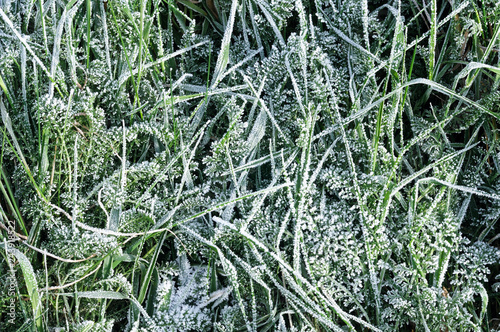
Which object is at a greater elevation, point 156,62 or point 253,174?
point 156,62

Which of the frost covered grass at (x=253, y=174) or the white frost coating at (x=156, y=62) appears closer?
→ the frost covered grass at (x=253, y=174)

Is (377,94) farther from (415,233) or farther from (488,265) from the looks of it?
(488,265)

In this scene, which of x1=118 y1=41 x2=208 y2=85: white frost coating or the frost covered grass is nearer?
the frost covered grass

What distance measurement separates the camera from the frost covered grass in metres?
1.23

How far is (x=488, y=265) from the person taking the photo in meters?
1.35

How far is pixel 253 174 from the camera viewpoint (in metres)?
1.43

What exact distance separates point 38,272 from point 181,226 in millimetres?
406

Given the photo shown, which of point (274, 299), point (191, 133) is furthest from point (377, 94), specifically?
point (274, 299)

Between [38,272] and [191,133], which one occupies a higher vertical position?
[191,133]

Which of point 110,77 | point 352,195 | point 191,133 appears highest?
point 110,77

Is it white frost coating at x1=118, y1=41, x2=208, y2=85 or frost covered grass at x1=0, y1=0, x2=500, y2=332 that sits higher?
white frost coating at x1=118, y1=41, x2=208, y2=85

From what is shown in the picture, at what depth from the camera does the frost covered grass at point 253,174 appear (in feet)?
4.03

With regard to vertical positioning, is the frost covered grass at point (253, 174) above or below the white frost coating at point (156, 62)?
below

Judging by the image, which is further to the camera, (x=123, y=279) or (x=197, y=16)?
(x=197, y=16)
